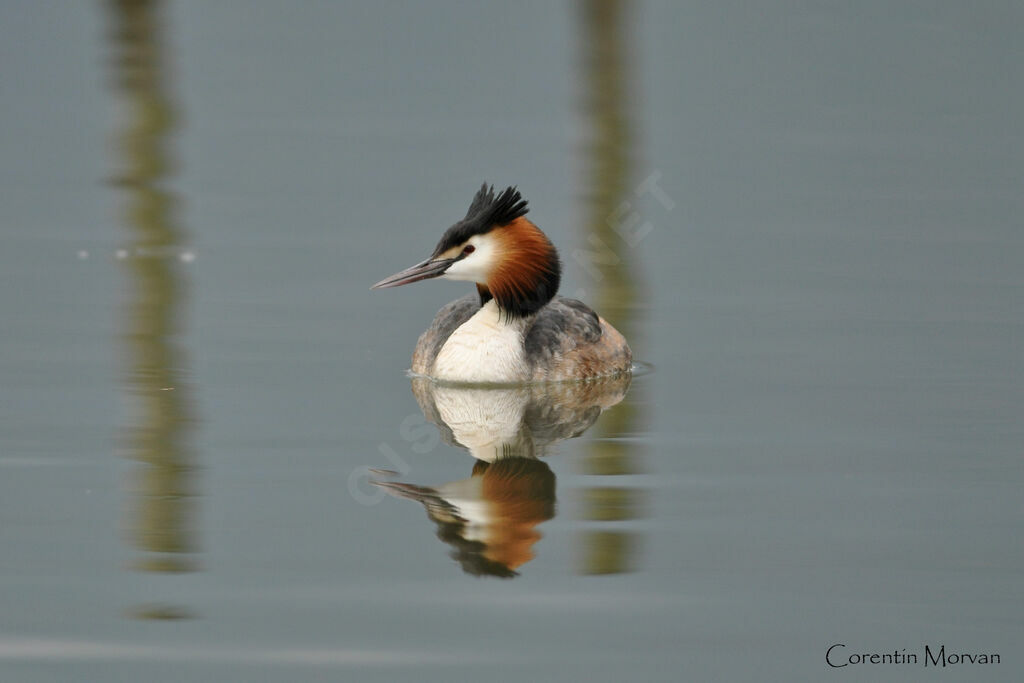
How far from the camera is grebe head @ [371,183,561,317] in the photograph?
893cm

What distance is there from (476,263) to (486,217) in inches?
9.3

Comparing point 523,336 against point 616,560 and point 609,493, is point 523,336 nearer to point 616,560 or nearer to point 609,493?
point 609,493

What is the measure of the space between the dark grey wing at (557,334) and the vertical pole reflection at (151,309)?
176 centimetres

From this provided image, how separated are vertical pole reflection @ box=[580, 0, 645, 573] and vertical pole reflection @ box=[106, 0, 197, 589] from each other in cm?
141

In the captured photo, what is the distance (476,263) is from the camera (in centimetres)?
898

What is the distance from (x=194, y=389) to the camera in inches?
332

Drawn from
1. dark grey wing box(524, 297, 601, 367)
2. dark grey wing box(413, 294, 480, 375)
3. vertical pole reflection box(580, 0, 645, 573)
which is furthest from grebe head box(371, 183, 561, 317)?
vertical pole reflection box(580, 0, 645, 573)

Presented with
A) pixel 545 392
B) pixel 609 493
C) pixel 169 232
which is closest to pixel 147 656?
pixel 609 493

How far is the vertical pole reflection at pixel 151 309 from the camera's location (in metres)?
6.15

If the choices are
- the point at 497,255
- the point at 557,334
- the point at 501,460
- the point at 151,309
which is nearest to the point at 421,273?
the point at 497,255

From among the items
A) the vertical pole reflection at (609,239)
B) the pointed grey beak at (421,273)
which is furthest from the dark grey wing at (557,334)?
the pointed grey beak at (421,273)

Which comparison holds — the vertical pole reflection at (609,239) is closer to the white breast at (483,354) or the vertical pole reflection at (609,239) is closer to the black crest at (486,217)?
the white breast at (483,354)

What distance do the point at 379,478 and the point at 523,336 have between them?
2.43m

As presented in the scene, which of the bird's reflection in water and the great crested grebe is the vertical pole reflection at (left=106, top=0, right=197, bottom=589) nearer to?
the bird's reflection in water
